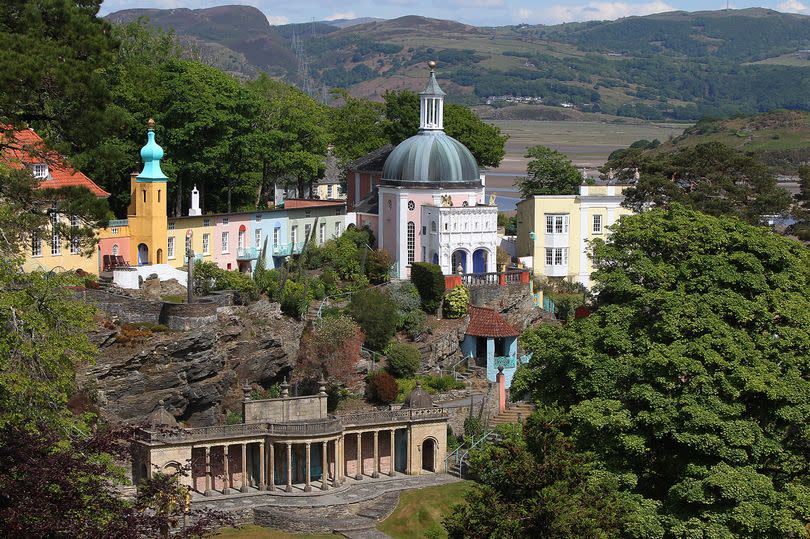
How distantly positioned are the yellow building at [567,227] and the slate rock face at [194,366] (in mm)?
19550

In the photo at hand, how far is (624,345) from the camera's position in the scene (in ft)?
138

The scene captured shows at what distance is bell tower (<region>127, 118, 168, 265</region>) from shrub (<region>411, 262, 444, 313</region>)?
11065 millimetres

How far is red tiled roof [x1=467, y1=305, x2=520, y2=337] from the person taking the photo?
2581 inches

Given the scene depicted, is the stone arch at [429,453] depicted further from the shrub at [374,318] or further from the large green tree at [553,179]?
the large green tree at [553,179]

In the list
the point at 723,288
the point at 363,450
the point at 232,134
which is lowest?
the point at 363,450

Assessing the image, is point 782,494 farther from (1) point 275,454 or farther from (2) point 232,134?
(2) point 232,134

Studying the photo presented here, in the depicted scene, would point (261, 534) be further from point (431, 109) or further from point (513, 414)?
point (431, 109)

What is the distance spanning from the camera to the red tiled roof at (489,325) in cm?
6556

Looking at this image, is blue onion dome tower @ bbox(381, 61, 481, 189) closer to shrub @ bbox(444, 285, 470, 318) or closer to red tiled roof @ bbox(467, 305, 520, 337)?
shrub @ bbox(444, 285, 470, 318)

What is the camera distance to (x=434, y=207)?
71.1 m

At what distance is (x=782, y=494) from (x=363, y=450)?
20821mm

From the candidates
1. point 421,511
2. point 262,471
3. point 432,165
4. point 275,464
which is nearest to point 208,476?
point 262,471

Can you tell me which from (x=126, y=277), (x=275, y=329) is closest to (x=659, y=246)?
(x=275, y=329)

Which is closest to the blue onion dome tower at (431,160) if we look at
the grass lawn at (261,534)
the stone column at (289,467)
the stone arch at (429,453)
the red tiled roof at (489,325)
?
the red tiled roof at (489,325)
